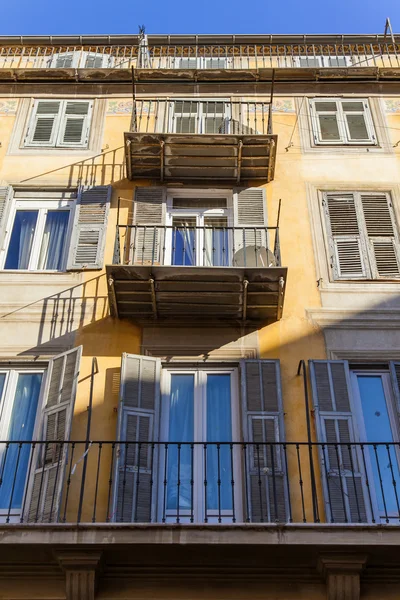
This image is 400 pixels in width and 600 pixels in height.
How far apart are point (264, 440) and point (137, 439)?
161 cm

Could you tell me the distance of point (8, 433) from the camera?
10.2 meters

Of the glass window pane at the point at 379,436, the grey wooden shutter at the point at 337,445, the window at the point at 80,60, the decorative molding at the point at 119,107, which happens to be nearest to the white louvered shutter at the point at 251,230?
the grey wooden shutter at the point at 337,445

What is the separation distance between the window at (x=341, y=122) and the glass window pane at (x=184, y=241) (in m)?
2.97

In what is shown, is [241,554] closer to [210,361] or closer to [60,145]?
[210,361]

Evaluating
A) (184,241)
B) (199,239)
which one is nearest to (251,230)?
(199,239)

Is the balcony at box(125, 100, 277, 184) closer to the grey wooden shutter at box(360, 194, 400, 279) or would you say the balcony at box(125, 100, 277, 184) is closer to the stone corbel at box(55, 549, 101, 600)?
the grey wooden shutter at box(360, 194, 400, 279)

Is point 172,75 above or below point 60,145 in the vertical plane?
above

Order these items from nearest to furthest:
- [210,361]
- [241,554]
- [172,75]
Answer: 1. [241,554]
2. [210,361]
3. [172,75]

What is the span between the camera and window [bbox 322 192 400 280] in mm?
11922

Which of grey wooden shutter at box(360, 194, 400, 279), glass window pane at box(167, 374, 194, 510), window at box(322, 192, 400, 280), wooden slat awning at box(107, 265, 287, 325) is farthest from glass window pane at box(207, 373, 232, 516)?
grey wooden shutter at box(360, 194, 400, 279)

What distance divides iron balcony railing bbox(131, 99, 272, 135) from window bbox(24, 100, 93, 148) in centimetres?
100

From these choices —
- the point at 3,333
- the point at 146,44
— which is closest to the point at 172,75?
the point at 146,44

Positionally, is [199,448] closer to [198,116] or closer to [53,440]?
[53,440]

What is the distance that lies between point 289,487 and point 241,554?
1.37 metres
